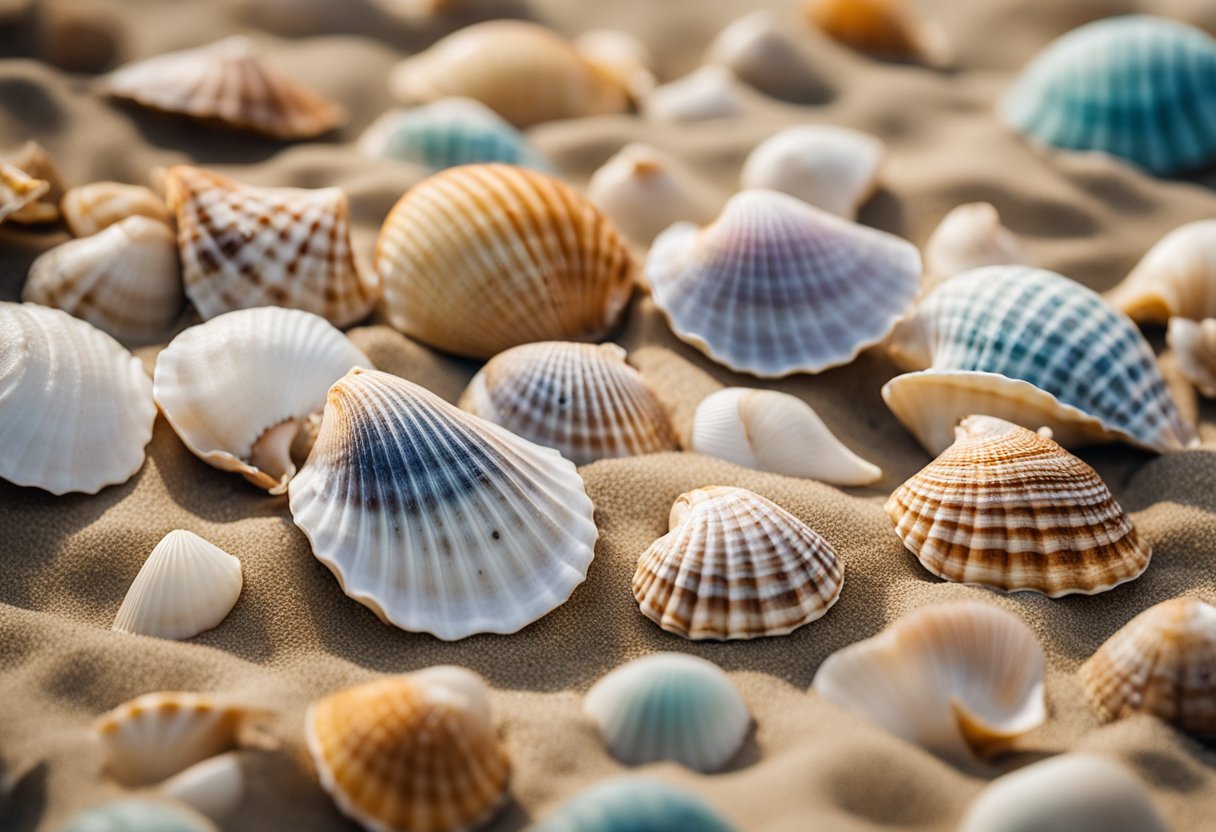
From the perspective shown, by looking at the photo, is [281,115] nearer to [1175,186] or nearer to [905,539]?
[905,539]

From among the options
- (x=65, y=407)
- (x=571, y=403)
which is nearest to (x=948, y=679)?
(x=571, y=403)

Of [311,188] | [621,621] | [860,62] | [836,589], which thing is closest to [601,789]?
[621,621]

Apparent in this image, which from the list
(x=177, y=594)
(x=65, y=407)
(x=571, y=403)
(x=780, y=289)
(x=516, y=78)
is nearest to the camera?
(x=177, y=594)

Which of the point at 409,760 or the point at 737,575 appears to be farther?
the point at 737,575

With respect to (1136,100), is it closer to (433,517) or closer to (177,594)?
(433,517)

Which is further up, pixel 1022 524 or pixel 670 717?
pixel 1022 524

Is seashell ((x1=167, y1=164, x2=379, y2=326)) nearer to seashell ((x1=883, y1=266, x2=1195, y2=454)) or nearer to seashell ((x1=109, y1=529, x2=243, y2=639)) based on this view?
seashell ((x1=109, y1=529, x2=243, y2=639))

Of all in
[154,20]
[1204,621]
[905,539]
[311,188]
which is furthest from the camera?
[154,20]
